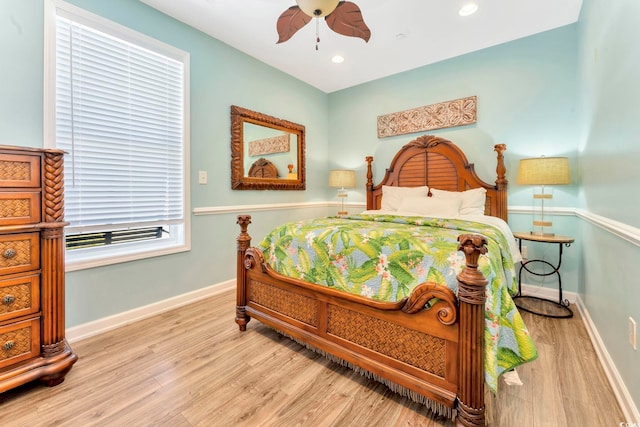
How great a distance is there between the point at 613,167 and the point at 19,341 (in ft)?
10.9

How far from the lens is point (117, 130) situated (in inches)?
88.3

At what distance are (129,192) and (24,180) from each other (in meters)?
0.91

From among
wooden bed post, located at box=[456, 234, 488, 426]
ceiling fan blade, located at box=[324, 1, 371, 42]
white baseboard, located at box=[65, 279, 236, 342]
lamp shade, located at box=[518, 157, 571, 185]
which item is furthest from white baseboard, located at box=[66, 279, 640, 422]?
ceiling fan blade, located at box=[324, 1, 371, 42]

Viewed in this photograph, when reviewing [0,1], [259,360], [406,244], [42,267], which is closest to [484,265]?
[406,244]

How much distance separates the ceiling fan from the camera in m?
1.72

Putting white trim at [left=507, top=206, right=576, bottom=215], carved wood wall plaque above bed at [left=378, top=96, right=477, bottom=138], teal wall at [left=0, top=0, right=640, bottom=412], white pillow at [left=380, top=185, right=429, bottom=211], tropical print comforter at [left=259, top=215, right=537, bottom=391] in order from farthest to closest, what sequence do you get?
white pillow at [left=380, top=185, right=429, bottom=211]
carved wood wall plaque above bed at [left=378, top=96, right=477, bottom=138]
white trim at [left=507, top=206, right=576, bottom=215]
teal wall at [left=0, top=0, right=640, bottom=412]
tropical print comforter at [left=259, top=215, right=537, bottom=391]

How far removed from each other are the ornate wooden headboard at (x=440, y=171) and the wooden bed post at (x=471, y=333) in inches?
90.3

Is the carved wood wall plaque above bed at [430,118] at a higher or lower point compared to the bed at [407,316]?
higher

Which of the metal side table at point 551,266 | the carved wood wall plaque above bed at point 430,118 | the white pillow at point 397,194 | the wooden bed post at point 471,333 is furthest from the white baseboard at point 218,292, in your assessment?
the carved wood wall plaque above bed at point 430,118

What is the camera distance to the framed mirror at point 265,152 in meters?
3.11

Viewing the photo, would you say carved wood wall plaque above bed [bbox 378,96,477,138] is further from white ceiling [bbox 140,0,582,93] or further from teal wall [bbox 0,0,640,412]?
white ceiling [bbox 140,0,582,93]

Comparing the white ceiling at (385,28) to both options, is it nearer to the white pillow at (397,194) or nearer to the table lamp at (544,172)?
the table lamp at (544,172)

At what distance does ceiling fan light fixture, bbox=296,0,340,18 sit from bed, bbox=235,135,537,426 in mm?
1381

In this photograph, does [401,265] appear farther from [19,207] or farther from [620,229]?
[19,207]
